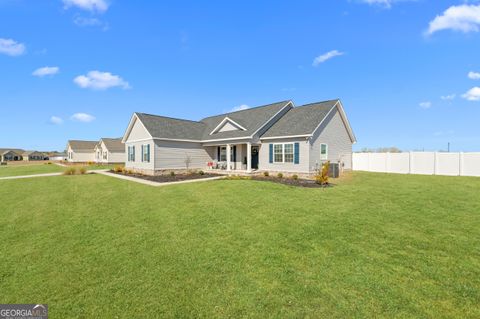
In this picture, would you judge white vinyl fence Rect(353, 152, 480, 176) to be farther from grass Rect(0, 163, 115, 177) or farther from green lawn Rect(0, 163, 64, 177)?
green lawn Rect(0, 163, 64, 177)

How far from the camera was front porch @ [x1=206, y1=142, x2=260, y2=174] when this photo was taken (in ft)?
67.1

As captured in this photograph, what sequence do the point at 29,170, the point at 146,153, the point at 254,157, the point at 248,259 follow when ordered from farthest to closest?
the point at 29,170, the point at 254,157, the point at 146,153, the point at 248,259

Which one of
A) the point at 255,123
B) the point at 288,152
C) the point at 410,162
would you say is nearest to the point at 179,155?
the point at 255,123

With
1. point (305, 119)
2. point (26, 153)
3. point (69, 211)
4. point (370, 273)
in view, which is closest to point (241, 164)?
point (305, 119)

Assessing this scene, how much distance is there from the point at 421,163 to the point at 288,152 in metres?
11.7

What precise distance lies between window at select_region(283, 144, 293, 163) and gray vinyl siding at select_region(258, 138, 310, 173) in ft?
1.01

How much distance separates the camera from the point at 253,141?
18969mm

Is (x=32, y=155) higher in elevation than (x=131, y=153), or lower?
higher

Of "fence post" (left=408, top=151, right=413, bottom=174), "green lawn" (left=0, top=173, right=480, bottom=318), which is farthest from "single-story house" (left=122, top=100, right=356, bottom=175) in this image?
"green lawn" (left=0, top=173, right=480, bottom=318)

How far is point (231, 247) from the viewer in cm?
550

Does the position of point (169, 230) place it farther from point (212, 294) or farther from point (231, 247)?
point (212, 294)

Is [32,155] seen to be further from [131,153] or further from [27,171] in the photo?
[131,153]

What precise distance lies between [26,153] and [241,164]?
362 feet

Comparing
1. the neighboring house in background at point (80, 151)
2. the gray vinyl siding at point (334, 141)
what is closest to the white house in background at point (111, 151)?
the neighboring house in background at point (80, 151)
